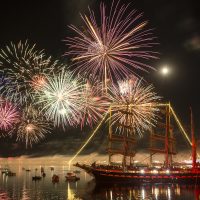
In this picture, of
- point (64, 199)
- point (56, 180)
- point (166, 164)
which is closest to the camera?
point (64, 199)

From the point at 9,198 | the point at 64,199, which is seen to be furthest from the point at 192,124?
the point at 9,198

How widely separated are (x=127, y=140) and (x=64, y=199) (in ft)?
129

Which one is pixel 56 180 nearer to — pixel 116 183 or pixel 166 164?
pixel 116 183

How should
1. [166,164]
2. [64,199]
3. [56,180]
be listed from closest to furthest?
[64,199], [166,164], [56,180]

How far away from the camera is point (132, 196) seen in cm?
7969

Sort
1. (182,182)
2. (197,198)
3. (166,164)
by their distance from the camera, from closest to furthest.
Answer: (197,198)
(182,182)
(166,164)

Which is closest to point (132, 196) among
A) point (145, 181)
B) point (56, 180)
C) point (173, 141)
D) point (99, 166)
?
point (145, 181)

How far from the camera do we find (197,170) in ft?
343

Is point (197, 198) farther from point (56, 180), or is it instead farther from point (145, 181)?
point (56, 180)

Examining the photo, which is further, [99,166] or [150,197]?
[99,166]

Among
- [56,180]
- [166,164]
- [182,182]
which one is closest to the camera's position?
[182,182]

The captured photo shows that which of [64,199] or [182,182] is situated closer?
[64,199]

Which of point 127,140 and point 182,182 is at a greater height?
point 127,140

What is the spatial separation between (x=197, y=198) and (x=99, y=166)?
1698 inches
